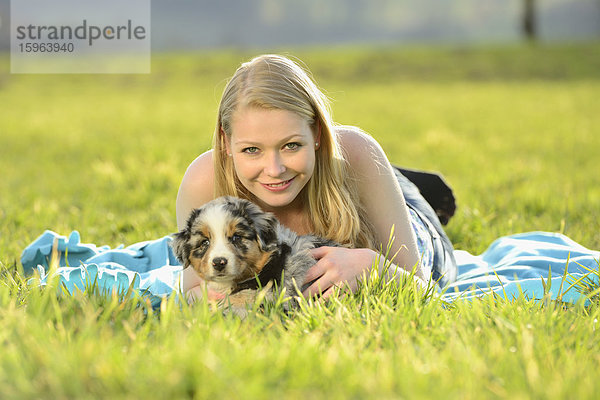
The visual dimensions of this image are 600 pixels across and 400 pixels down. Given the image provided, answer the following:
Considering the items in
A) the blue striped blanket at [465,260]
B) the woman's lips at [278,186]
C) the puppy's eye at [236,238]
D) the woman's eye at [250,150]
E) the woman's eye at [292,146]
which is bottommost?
the blue striped blanket at [465,260]

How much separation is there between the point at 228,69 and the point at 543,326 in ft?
90.4

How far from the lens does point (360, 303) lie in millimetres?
2727

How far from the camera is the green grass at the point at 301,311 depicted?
188cm

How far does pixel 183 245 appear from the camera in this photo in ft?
9.41

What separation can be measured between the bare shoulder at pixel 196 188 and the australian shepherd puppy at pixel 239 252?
75 cm

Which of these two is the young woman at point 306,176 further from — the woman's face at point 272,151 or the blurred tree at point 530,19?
the blurred tree at point 530,19

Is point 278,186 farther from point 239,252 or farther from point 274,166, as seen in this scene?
point 239,252

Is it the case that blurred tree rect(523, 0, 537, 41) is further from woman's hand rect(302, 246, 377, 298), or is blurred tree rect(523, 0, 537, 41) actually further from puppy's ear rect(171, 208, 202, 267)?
puppy's ear rect(171, 208, 202, 267)

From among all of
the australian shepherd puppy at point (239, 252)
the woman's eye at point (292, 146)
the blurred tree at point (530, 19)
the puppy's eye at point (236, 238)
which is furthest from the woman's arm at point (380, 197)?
the blurred tree at point (530, 19)

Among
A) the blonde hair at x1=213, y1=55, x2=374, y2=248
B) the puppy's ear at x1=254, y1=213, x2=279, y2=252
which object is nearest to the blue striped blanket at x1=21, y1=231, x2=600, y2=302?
the blonde hair at x1=213, y1=55, x2=374, y2=248

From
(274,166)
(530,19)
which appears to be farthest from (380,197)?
(530,19)

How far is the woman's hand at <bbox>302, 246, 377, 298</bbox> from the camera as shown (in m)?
2.89

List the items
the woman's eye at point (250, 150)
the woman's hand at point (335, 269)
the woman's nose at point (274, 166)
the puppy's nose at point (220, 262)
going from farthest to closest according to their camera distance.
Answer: the woman's eye at point (250, 150) → the woman's nose at point (274, 166) → the woman's hand at point (335, 269) → the puppy's nose at point (220, 262)

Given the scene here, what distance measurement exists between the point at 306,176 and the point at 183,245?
2.53ft
